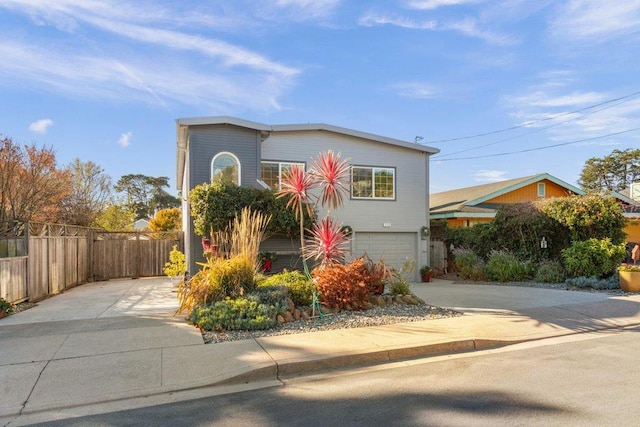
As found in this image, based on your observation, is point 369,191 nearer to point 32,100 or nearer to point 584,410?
point 584,410

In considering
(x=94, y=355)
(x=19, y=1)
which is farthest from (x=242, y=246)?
(x=19, y=1)

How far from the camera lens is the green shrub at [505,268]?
44.5 ft

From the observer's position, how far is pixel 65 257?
504 inches

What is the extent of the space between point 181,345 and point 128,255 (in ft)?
37.5

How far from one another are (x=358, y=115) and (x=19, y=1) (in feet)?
39.2

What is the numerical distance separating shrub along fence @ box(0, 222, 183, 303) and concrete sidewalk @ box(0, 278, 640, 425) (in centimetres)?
111

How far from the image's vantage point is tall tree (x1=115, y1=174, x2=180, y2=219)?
48.1 m

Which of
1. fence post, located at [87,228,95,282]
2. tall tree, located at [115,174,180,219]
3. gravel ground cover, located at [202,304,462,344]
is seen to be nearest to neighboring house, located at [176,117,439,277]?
fence post, located at [87,228,95,282]

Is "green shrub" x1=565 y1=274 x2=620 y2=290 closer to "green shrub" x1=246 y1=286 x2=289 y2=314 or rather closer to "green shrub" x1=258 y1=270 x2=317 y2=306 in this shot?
"green shrub" x1=258 y1=270 x2=317 y2=306

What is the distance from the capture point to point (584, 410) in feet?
12.5

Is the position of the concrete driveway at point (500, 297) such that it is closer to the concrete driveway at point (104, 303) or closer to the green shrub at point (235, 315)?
the green shrub at point (235, 315)

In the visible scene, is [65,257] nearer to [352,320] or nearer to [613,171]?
[352,320]

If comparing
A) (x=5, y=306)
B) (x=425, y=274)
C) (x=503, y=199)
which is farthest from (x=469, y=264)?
(x=5, y=306)

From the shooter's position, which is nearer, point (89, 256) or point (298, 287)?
point (298, 287)
